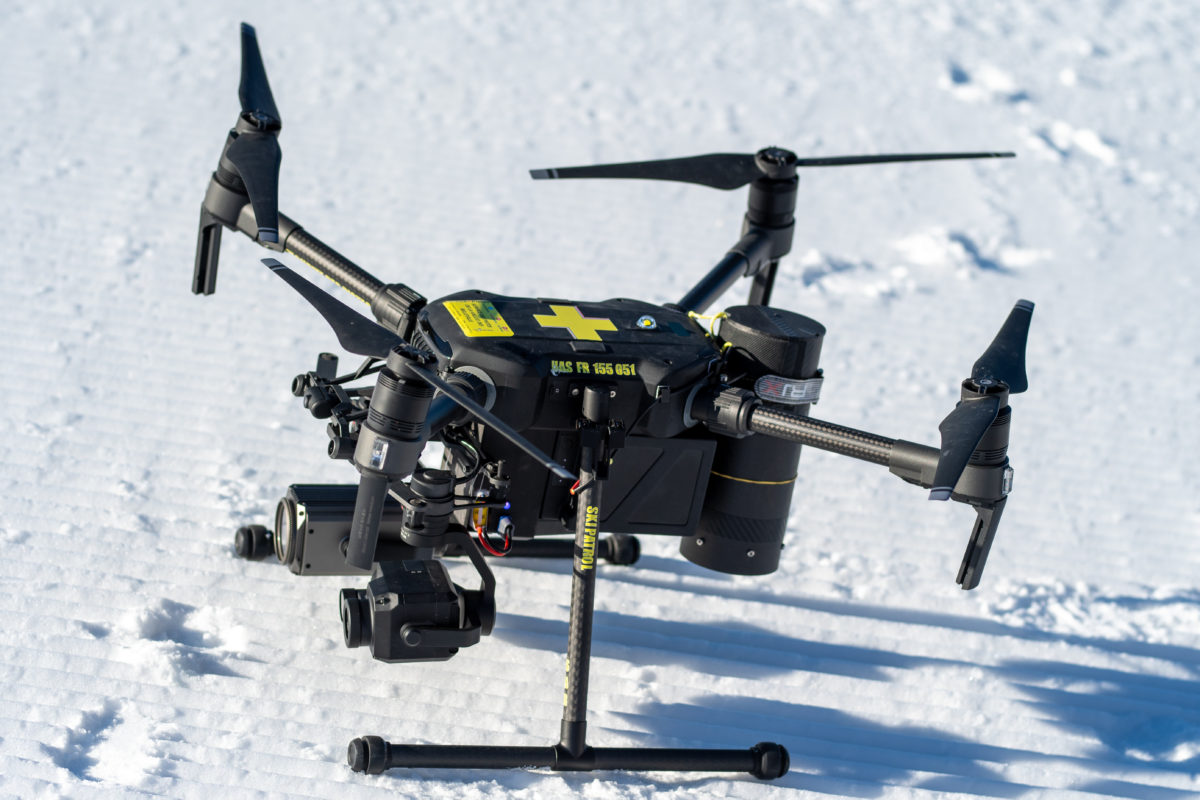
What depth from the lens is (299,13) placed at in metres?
11.8

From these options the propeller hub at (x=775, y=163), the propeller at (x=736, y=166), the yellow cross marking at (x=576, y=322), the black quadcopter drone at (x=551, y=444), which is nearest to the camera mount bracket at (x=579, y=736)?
the black quadcopter drone at (x=551, y=444)

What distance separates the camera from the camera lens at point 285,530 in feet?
19.9

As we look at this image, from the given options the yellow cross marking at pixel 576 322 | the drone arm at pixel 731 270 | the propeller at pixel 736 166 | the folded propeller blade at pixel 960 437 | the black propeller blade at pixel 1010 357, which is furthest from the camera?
the propeller at pixel 736 166

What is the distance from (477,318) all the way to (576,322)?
1.26 ft

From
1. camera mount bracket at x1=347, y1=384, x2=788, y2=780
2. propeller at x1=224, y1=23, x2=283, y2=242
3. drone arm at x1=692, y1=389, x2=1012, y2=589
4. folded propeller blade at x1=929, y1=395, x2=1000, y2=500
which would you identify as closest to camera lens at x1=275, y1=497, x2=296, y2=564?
camera mount bracket at x1=347, y1=384, x2=788, y2=780

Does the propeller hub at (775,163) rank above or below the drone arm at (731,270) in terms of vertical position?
above

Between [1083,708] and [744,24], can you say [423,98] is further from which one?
[1083,708]

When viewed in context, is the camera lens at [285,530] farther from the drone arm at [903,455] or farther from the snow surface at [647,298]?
the drone arm at [903,455]

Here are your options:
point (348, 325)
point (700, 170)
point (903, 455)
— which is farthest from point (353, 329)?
point (700, 170)

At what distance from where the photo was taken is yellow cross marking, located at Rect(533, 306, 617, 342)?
5664 millimetres

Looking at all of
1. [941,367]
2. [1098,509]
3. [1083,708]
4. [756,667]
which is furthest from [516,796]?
[941,367]

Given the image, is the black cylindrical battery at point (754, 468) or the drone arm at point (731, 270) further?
the drone arm at point (731, 270)

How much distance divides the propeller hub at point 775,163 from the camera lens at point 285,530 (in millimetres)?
2607

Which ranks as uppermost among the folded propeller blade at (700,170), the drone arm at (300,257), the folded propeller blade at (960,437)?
the folded propeller blade at (700,170)
